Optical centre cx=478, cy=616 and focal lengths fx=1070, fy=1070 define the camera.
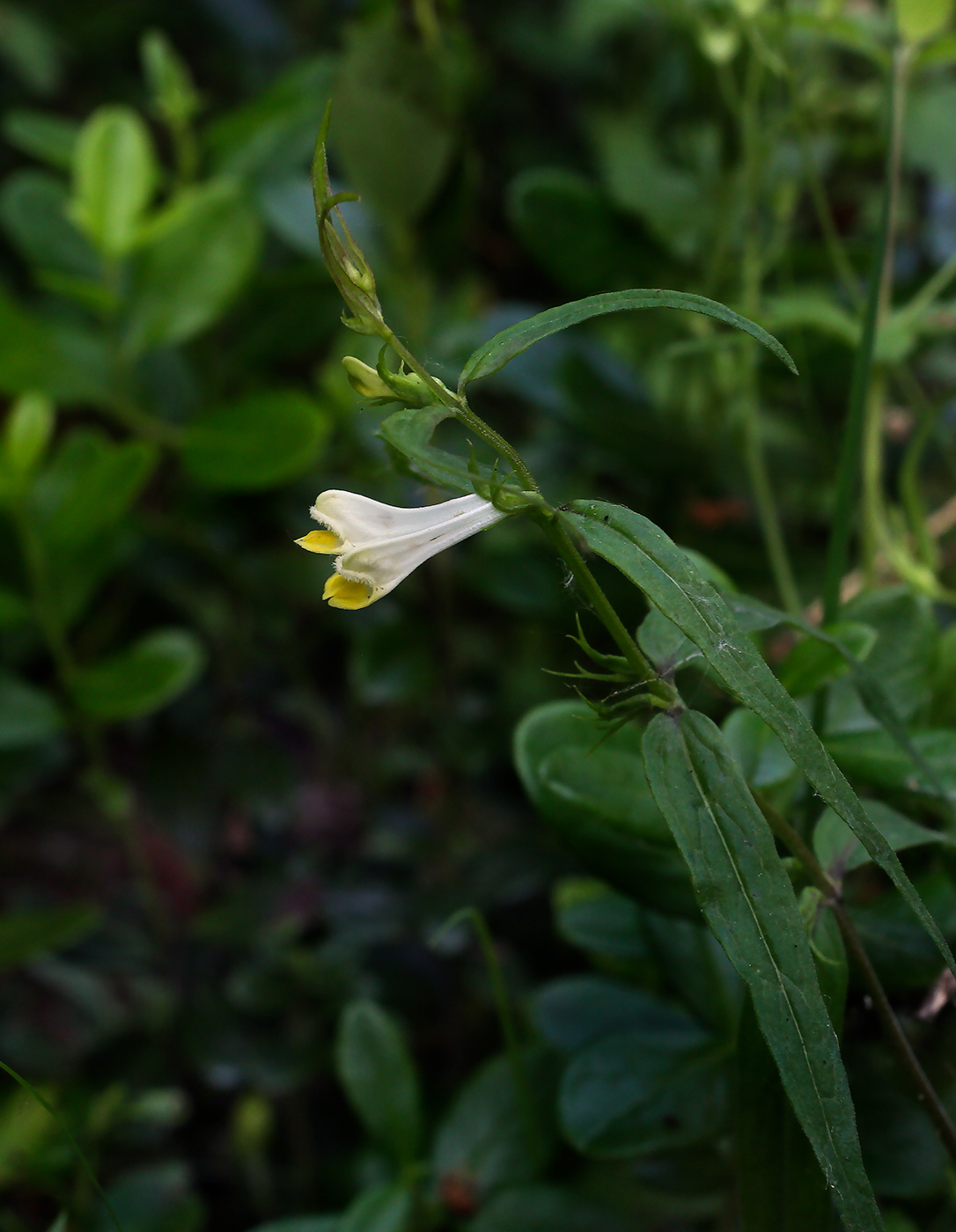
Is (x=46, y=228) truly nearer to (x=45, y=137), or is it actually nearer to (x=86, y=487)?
Result: (x=45, y=137)

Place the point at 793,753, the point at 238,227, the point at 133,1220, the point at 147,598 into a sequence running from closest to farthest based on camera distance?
the point at 793,753 → the point at 133,1220 → the point at 238,227 → the point at 147,598

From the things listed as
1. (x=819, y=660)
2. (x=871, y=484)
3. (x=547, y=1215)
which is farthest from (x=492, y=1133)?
(x=871, y=484)

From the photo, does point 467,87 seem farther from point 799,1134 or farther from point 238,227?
point 799,1134

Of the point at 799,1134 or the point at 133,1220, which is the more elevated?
the point at 799,1134

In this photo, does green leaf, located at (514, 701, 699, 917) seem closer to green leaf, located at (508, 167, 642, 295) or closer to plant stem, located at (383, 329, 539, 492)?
plant stem, located at (383, 329, 539, 492)

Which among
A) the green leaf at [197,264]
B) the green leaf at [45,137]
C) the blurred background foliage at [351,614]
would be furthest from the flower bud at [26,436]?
the green leaf at [45,137]

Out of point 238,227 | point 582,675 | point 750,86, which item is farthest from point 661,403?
point 582,675

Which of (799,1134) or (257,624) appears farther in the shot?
(257,624)

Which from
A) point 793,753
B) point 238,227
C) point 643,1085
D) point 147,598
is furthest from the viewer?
point 147,598
